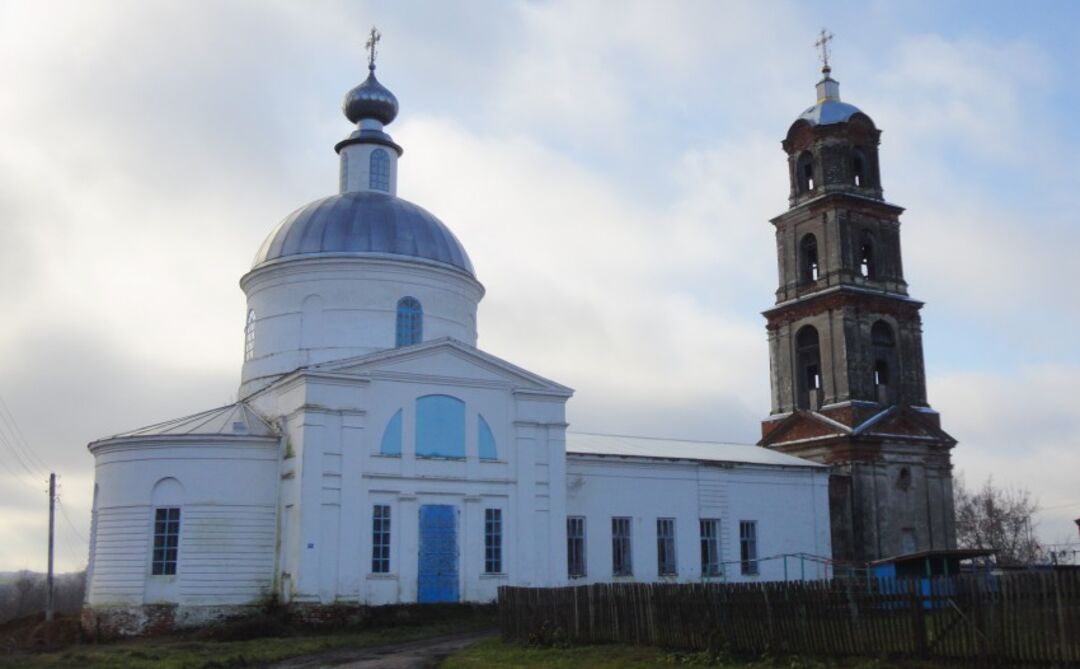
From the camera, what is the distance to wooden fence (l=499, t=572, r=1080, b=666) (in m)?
12.6

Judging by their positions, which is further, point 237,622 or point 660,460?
point 660,460

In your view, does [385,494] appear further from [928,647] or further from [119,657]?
[928,647]

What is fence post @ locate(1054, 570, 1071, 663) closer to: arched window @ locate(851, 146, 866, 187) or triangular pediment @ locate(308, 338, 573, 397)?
triangular pediment @ locate(308, 338, 573, 397)

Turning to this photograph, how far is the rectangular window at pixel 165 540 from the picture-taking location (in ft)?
79.0

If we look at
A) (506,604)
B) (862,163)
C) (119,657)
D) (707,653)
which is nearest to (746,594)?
(707,653)

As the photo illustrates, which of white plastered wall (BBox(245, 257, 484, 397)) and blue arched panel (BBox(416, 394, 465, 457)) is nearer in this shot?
blue arched panel (BBox(416, 394, 465, 457))

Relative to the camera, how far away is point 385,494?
24.9 meters

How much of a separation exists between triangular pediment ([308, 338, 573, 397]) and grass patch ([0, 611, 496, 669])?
5732mm

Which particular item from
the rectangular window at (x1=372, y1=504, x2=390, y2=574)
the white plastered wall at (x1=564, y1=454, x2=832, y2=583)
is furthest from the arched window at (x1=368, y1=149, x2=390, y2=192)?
the rectangular window at (x1=372, y1=504, x2=390, y2=574)

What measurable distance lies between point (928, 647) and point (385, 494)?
46.5 feet

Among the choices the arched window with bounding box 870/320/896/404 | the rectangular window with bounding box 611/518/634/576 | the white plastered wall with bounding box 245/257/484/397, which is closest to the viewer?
the white plastered wall with bounding box 245/257/484/397

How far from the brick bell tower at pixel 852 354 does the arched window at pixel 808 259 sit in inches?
1.9

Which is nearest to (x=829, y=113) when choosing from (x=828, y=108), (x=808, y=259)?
(x=828, y=108)

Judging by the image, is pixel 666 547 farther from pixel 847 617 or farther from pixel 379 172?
pixel 847 617
